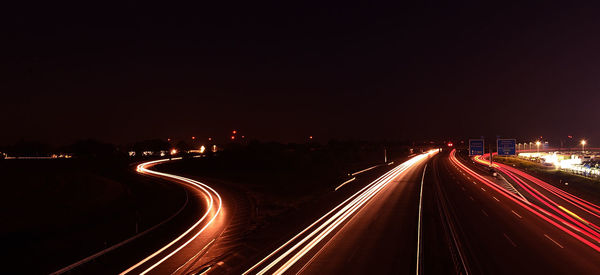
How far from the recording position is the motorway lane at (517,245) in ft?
46.2

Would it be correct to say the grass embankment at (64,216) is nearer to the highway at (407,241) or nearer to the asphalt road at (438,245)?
the highway at (407,241)

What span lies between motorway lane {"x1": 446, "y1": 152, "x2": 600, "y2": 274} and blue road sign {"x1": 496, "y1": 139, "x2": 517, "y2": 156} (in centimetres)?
2008

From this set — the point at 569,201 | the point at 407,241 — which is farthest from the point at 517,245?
the point at 569,201

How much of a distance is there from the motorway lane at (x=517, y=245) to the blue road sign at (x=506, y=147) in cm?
2008

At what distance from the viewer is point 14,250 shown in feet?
57.7

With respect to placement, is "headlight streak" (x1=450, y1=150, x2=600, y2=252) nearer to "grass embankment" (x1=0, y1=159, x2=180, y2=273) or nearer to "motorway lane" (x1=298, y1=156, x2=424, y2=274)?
"motorway lane" (x1=298, y1=156, x2=424, y2=274)

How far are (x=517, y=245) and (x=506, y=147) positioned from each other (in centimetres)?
3292

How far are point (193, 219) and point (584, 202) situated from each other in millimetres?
34832

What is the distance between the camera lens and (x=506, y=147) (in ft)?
147

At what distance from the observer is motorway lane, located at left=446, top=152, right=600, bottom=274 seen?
1408 centimetres

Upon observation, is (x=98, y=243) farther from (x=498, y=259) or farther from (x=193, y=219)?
(x=498, y=259)

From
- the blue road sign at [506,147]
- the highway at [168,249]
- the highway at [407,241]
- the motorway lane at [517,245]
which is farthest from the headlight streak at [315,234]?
the blue road sign at [506,147]

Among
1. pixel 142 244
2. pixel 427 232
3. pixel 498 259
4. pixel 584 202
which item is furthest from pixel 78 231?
pixel 584 202

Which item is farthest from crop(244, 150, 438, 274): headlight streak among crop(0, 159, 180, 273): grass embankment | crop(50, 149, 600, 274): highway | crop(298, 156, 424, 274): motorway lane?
crop(0, 159, 180, 273): grass embankment
